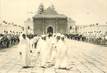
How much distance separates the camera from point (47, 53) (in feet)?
57.5

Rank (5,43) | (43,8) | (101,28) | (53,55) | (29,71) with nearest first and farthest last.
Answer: (29,71) → (53,55) → (5,43) → (101,28) → (43,8)

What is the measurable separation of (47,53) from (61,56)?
1142mm

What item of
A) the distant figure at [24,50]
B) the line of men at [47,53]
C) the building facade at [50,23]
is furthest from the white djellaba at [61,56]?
the building facade at [50,23]

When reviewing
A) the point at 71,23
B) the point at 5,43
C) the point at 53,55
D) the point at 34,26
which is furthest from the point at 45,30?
the point at 53,55

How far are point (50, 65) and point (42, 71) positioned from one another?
190 centimetres

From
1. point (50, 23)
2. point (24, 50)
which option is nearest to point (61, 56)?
point (24, 50)

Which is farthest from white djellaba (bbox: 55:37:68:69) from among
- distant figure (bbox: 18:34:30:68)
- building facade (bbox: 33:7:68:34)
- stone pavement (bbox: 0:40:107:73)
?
building facade (bbox: 33:7:68:34)

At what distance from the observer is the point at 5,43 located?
123ft

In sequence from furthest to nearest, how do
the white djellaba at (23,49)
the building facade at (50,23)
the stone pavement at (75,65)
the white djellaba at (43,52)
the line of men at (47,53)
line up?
the building facade at (50,23) < the white djellaba at (43,52) < the white djellaba at (23,49) < the line of men at (47,53) < the stone pavement at (75,65)

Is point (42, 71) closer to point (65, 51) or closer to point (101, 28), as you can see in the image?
point (65, 51)

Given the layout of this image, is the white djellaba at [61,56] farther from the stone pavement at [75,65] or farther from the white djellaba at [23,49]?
the white djellaba at [23,49]

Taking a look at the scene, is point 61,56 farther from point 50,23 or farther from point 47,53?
point 50,23

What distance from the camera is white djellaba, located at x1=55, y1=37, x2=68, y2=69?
646 inches

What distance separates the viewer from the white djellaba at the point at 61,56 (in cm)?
1641
